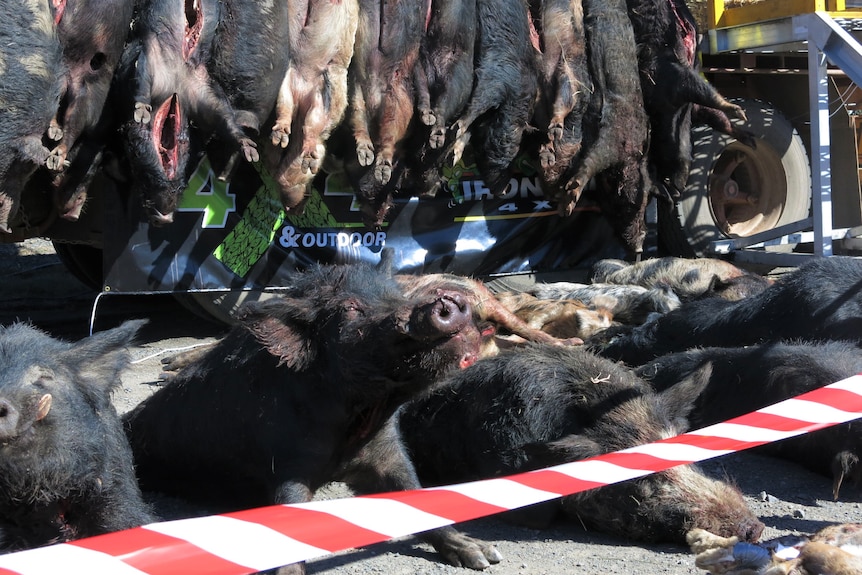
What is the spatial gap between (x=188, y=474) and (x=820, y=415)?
9.10 feet

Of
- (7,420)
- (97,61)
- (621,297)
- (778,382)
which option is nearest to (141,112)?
(97,61)

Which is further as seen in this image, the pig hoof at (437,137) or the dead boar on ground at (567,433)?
the pig hoof at (437,137)

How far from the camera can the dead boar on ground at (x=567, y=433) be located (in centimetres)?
407

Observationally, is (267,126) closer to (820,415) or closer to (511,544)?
(511,544)

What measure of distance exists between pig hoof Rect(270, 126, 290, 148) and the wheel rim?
16.6ft

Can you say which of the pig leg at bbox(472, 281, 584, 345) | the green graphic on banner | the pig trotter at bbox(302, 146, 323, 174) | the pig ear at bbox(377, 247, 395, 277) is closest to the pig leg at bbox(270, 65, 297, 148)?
the pig trotter at bbox(302, 146, 323, 174)

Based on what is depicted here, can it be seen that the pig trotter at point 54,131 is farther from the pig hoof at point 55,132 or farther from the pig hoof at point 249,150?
the pig hoof at point 249,150

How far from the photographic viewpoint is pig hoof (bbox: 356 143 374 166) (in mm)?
7242

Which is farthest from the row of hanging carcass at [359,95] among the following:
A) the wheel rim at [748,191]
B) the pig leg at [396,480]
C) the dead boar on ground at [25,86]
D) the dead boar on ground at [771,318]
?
the pig leg at [396,480]

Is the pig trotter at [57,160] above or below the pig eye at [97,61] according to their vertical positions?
below

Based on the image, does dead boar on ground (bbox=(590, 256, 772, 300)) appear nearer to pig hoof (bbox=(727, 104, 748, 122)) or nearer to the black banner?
the black banner

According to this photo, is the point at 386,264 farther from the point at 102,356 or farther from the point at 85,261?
the point at 85,261

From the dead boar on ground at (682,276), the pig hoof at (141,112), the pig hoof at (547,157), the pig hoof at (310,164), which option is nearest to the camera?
the pig hoof at (141,112)

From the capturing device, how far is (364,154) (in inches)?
287
